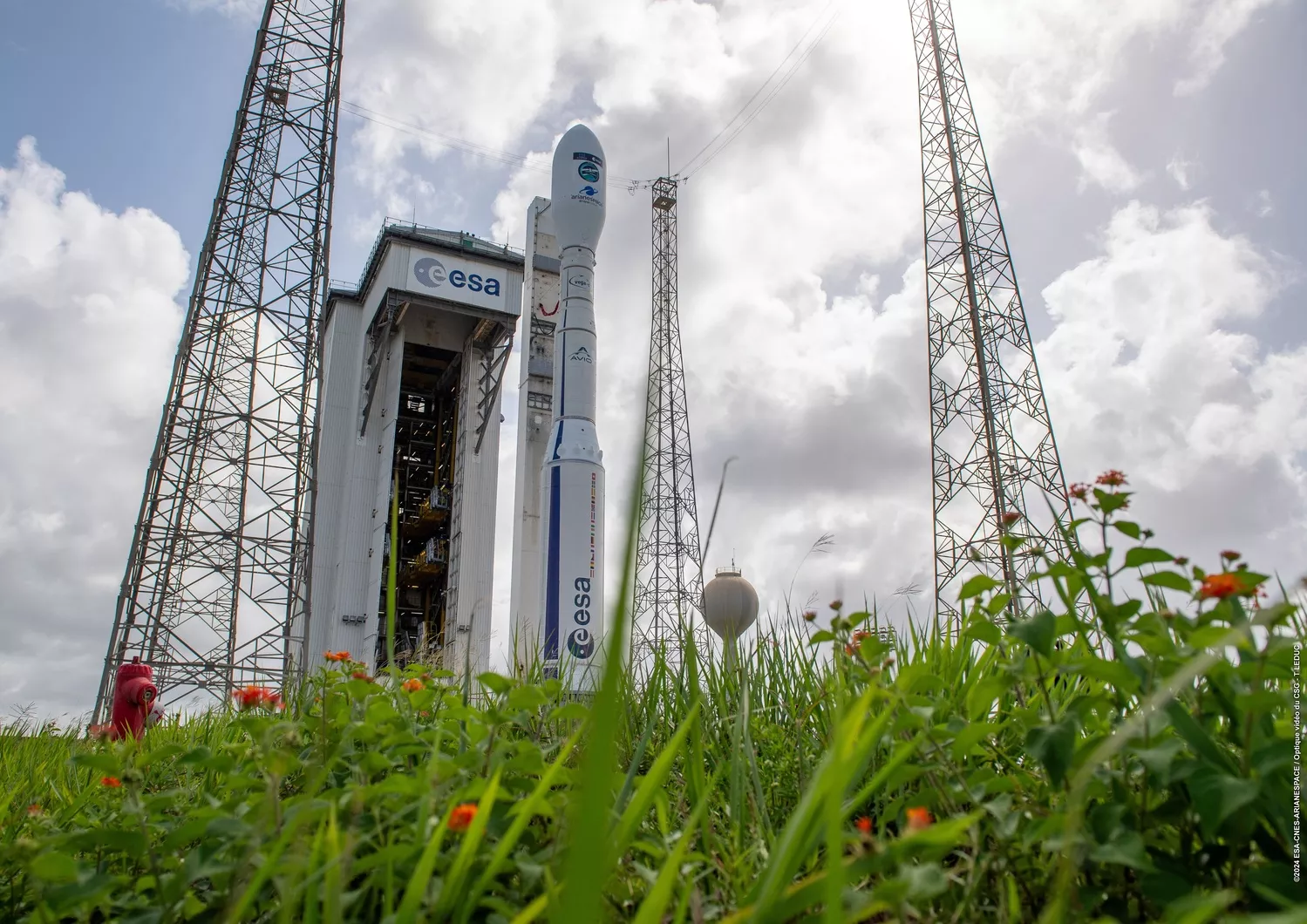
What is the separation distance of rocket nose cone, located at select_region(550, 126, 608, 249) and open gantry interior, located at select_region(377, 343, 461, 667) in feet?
36.7

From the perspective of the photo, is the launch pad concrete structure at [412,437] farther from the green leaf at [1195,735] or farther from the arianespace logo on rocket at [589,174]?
the green leaf at [1195,735]

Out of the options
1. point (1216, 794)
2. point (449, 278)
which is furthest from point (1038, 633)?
point (449, 278)

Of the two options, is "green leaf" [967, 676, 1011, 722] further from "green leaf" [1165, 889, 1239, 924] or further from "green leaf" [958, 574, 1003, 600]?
"green leaf" [1165, 889, 1239, 924]

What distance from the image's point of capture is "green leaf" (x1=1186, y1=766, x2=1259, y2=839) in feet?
4.60

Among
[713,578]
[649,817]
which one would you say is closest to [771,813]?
[649,817]

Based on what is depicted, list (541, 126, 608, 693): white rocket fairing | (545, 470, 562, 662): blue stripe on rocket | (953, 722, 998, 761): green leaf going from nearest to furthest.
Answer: (953, 722, 998, 761): green leaf, (545, 470, 562, 662): blue stripe on rocket, (541, 126, 608, 693): white rocket fairing

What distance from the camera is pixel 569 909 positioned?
0.81 meters

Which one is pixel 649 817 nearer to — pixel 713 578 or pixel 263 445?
pixel 713 578

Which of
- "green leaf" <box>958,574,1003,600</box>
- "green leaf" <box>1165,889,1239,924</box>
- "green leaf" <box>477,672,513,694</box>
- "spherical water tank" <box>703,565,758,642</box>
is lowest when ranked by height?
"green leaf" <box>1165,889,1239,924</box>

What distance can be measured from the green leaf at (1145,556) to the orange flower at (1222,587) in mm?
236

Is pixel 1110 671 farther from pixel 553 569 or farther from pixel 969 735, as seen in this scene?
pixel 553 569

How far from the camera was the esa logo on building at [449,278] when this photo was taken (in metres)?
26.1

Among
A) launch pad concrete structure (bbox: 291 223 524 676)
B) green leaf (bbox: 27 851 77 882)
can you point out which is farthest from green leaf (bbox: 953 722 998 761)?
launch pad concrete structure (bbox: 291 223 524 676)

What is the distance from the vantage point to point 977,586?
6.83 feet
